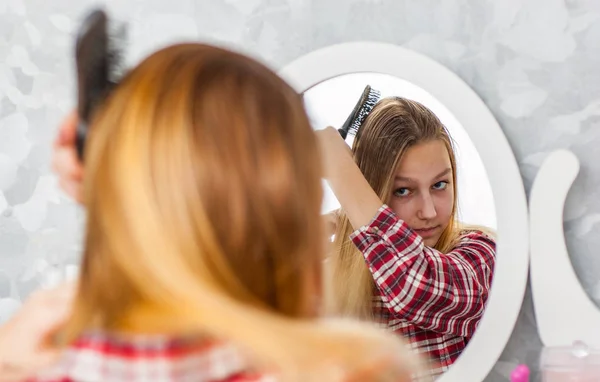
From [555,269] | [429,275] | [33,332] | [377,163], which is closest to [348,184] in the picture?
[377,163]

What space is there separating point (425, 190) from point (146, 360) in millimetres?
668

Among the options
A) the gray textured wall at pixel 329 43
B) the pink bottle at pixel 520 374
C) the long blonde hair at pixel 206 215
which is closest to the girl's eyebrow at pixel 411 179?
the gray textured wall at pixel 329 43

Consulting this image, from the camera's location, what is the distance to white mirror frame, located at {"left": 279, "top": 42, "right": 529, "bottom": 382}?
1085 millimetres

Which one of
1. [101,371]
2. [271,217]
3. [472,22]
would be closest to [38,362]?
[101,371]

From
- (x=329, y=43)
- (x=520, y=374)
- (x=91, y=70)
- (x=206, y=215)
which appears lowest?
(x=520, y=374)

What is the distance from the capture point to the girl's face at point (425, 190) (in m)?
1.12

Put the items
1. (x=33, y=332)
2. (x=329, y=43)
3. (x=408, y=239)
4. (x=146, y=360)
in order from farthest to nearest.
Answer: (x=329, y=43)
(x=408, y=239)
(x=33, y=332)
(x=146, y=360)

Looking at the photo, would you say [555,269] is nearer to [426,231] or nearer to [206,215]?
[426,231]

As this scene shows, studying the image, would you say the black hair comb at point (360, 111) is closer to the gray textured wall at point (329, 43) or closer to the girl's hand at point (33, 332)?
the gray textured wall at point (329, 43)

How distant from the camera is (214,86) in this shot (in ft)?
1.90

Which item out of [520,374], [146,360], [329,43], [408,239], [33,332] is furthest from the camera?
[329,43]

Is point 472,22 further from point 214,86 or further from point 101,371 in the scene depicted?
point 101,371

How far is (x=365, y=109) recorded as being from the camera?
116 centimetres

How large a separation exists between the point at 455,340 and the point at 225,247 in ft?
2.14
